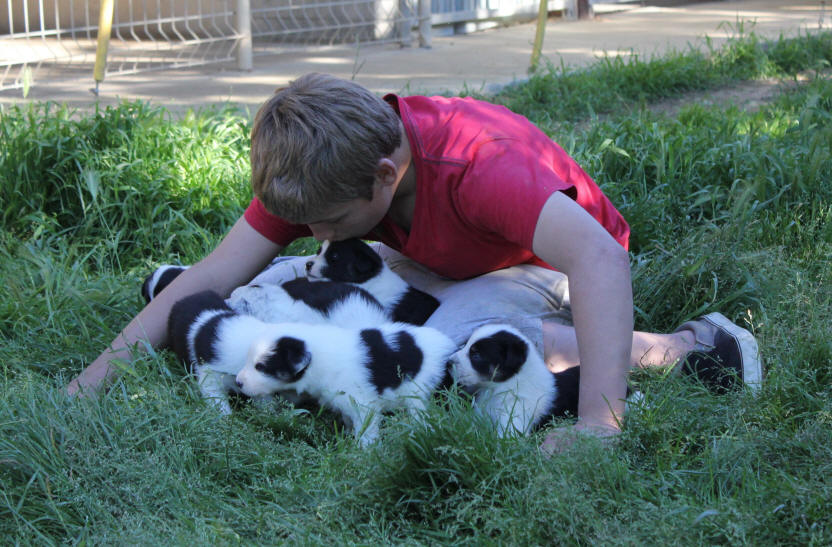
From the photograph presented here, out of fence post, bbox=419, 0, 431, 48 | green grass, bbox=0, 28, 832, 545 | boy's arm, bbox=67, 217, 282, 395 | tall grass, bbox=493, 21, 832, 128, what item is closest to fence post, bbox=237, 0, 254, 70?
fence post, bbox=419, 0, 431, 48

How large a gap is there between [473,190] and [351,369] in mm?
698

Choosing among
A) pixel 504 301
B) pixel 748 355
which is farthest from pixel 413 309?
pixel 748 355

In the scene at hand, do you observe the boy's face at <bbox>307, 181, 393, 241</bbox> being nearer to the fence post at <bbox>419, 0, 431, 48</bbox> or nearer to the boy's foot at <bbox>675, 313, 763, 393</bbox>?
the boy's foot at <bbox>675, 313, 763, 393</bbox>

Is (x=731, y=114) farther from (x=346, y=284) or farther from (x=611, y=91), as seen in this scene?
(x=346, y=284)

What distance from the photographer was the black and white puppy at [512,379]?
280 cm

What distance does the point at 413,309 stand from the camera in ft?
11.2

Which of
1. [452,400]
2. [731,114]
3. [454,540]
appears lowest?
[454,540]

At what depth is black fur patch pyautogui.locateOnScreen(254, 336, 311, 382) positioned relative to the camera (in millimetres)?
2797

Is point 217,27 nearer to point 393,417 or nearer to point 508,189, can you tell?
point 508,189

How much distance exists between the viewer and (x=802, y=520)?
2082mm

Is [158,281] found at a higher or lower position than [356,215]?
lower

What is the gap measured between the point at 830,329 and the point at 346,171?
176cm

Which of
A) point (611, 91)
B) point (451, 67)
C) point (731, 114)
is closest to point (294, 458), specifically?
point (731, 114)

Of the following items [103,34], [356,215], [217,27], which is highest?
[217,27]
